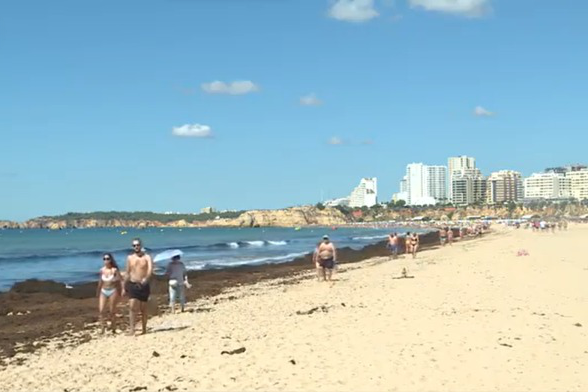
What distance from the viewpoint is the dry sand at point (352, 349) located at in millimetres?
7805

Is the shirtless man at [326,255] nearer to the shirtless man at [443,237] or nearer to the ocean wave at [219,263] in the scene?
the ocean wave at [219,263]

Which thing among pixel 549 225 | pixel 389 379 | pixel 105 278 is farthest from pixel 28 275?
pixel 549 225

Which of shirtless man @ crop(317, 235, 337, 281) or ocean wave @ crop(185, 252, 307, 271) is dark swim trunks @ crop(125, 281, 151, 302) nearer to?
shirtless man @ crop(317, 235, 337, 281)

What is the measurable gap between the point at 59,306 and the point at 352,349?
12.4m

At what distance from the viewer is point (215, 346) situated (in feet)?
32.7

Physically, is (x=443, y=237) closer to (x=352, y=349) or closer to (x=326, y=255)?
(x=326, y=255)

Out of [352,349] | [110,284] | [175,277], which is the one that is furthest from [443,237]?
[352,349]

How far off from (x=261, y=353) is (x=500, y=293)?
7.87 metres

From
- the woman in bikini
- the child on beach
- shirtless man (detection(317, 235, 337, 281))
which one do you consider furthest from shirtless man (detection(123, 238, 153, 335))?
shirtless man (detection(317, 235, 337, 281))

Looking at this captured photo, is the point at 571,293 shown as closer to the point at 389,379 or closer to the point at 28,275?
the point at 389,379

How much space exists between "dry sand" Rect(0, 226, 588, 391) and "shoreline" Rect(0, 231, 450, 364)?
5.12ft

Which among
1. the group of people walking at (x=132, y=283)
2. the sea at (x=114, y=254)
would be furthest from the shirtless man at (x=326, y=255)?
the sea at (x=114, y=254)

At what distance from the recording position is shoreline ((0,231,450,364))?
1314 centimetres

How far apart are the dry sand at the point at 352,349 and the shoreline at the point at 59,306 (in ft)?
5.12
